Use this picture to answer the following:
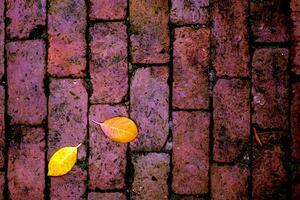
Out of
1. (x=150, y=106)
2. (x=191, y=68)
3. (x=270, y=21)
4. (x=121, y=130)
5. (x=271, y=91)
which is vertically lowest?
(x=121, y=130)

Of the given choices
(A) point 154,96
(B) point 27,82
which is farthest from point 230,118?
(B) point 27,82

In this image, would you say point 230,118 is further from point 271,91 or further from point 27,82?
point 27,82

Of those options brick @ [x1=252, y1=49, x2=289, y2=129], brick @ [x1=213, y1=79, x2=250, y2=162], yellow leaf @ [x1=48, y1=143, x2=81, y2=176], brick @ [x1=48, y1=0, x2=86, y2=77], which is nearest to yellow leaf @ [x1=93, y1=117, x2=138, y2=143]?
yellow leaf @ [x1=48, y1=143, x2=81, y2=176]

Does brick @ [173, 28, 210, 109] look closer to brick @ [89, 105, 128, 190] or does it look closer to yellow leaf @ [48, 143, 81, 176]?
brick @ [89, 105, 128, 190]

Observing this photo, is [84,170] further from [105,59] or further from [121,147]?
[105,59]

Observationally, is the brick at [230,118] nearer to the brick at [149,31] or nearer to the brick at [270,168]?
the brick at [270,168]

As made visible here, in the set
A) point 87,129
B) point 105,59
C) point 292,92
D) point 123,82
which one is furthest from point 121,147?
point 292,92
